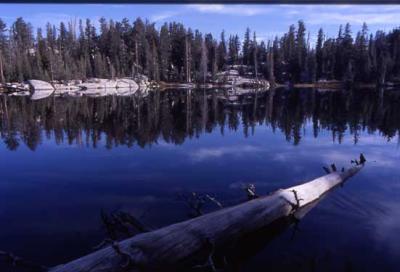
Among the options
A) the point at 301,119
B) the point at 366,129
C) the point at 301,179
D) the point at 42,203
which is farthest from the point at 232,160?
the point at 301,119

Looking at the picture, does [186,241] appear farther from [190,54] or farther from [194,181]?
[190,54]

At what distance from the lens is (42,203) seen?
414 inches

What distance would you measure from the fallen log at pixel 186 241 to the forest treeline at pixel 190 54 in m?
87.5

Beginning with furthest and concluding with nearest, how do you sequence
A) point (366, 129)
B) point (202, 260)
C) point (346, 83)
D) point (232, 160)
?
point (346, 83) → point (366, 129) → point (232, 160) → point (202, 260)

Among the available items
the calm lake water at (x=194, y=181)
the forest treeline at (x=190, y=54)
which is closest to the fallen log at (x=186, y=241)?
the calm lake water at (x=194, y=181)

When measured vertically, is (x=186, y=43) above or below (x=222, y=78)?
above

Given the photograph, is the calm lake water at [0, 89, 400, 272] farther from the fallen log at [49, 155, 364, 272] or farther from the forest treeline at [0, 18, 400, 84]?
the forest treeline at [0, 18, 400, 84]

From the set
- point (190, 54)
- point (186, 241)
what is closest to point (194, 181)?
point (186, 241)

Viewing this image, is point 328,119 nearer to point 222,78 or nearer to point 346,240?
point 346,240

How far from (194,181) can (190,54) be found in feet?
323

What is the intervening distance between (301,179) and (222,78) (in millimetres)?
96111

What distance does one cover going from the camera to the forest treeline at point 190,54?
10038 centimetres

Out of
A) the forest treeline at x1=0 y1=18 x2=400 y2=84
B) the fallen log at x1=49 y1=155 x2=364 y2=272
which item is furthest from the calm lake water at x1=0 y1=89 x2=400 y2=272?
the forest treeline at x1=0 y1=18 x2=400 y2=84

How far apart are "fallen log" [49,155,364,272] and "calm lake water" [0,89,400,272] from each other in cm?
51
